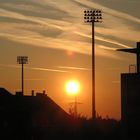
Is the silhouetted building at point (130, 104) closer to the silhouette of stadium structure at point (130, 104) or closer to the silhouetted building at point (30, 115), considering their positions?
the silhouette of stadium structure at point (130, 104)

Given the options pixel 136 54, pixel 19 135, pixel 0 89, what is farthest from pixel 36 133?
pixel 136 54

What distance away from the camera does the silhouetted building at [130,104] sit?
64438 millimetres

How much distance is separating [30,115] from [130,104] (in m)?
22.8

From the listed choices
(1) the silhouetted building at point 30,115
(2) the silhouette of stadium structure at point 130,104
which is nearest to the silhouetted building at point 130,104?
(2) the silhouette of stadium structure at point 130,104

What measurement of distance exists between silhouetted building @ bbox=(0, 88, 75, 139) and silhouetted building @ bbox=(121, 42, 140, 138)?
19.0m

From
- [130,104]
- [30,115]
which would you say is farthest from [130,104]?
[30,115]

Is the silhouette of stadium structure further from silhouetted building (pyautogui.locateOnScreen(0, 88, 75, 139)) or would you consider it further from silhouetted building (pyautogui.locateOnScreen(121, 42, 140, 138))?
silhouetted building (pyautogui.locateOnScreen(0, 88, 75, 139))

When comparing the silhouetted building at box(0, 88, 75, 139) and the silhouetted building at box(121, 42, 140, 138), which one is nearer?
the silhouetted building at box(121, 42, 140, 138)

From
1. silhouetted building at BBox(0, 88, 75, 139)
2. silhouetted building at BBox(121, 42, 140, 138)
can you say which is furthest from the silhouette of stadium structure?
silhouetted building at BBox(0, 88, 75, 139)

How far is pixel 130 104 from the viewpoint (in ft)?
213

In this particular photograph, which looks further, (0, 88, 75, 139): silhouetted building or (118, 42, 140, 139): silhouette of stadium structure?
(0, 88, 75, 139): silhouetted building

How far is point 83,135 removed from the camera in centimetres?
8069

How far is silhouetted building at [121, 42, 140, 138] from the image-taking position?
6444cm

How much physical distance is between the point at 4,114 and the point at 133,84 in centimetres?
2298
